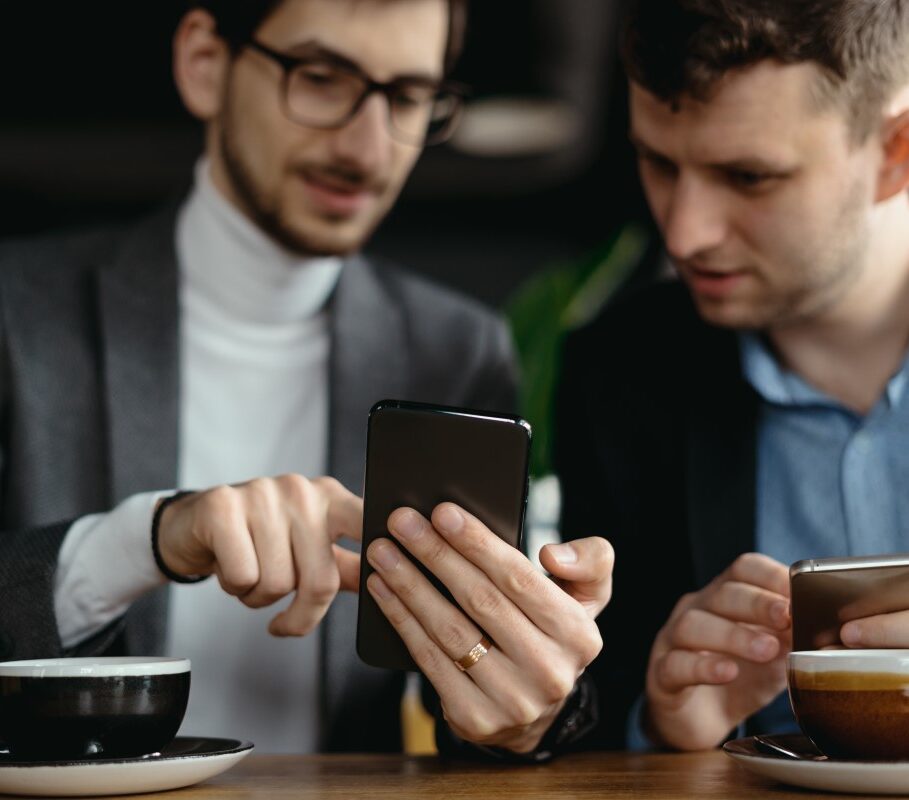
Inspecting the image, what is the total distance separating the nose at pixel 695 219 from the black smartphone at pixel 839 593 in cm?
51

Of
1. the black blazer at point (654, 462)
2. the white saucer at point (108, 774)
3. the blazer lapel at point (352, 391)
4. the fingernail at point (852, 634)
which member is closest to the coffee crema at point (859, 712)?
the fingernail at point (852, 634)

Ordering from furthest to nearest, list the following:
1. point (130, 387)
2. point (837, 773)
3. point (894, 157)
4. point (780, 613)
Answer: point (130, 387) < point (894, 157) < point (780, 613) < point (837, 773)

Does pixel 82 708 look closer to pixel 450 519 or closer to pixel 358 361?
pixel 450 519

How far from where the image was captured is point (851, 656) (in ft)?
2.72

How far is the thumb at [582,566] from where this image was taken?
979 mm

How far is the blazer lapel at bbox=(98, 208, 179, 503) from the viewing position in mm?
1638

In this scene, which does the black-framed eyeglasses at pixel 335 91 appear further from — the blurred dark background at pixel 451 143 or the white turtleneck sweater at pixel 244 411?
the blurred dark background at pixel 451 143

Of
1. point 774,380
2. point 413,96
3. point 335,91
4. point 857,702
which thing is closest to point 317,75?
point 335,91

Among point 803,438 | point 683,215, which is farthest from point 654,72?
point 803,438

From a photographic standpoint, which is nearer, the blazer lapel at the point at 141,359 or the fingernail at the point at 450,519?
the fingernail at the point at 450,519

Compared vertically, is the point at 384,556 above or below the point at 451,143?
below

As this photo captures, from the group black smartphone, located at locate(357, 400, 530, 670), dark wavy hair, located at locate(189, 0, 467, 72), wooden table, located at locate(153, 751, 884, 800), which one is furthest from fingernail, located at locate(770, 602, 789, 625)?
dark wavy hair, located at locate(189, 0, 467, 72)

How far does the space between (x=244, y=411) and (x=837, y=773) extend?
1151 mm

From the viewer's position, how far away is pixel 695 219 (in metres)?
1.40
